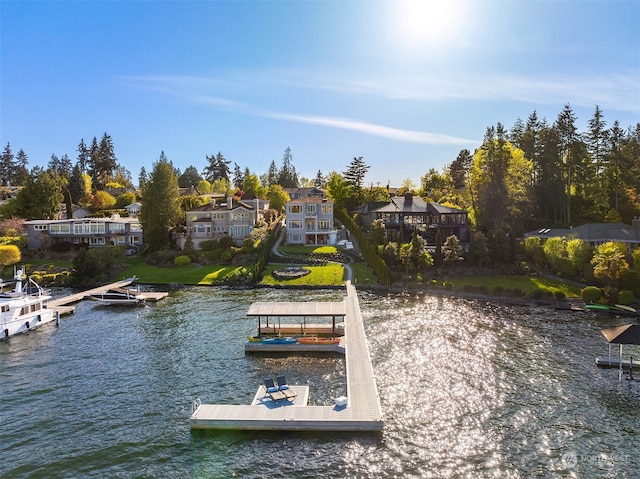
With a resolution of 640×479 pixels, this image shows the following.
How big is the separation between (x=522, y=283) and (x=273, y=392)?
44523 millimetres

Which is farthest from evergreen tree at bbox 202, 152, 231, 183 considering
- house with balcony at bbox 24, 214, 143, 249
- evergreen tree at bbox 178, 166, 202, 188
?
house with balcony at bbox 24, 214, 143, 249

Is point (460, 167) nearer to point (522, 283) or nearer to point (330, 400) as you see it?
point (522, 283)

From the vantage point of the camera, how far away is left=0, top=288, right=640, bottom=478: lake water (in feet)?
71.2

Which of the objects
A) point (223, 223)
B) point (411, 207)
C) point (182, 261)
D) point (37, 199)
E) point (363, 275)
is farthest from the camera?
point (37, 199)

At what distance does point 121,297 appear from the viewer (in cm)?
5847

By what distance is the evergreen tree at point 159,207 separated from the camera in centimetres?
8625

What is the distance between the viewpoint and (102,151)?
518 ft

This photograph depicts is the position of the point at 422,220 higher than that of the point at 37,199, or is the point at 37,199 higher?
the point at 37,199

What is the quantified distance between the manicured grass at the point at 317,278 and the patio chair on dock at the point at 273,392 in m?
37.5

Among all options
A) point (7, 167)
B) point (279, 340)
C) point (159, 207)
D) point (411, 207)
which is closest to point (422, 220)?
point (411, 207)

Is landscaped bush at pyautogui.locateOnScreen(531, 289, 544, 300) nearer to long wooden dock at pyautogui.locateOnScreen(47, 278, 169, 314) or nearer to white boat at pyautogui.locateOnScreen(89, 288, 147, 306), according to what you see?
long wooden dock at pyautogui.locateOnScreen(47, 278, 169, 314)

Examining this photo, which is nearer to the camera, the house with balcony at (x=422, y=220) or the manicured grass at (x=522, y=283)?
the manicured grass at (x=522, y=283)

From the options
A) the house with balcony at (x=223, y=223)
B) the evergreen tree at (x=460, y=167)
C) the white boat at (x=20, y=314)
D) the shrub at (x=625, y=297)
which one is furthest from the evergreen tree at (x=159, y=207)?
the evergreen tree at (x=460, y=167)

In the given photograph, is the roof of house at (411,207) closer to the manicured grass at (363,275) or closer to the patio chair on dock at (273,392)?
the manicured grass at (363,275)
